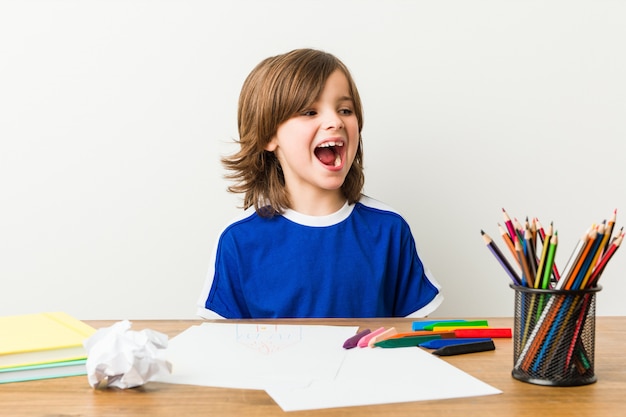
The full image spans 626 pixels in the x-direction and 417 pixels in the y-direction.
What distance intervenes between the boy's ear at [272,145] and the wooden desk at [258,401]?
75 centimetres

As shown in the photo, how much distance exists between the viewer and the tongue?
1437mm

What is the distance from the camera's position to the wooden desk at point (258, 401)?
67 cm

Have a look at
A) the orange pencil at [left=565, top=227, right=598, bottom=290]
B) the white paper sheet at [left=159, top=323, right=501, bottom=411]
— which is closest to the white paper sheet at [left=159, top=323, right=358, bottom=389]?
the white paper sheet at [left=159, top=323, right=501, bottom=411]

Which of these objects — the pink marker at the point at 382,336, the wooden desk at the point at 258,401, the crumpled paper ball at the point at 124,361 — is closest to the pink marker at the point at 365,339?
the pink marker at the point at 382,336

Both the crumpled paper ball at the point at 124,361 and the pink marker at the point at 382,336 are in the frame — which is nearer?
the crumpled paper ball at the point at 124,361

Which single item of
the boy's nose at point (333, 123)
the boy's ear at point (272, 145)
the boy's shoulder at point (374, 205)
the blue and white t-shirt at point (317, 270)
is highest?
the boy's nose at point (333, 123)

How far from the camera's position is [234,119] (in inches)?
67.7

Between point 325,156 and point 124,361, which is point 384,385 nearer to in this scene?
point 124,361

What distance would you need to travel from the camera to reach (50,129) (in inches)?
68.6

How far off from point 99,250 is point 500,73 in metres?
0.97

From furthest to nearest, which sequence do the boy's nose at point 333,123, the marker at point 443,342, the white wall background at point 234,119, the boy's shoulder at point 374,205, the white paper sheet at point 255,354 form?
the white wall background at point 234,119, the boy's shoulder at point 374,205, the boy's nose at point 333,123, the marker at point 443,342, the white paper sheet at point 255,354

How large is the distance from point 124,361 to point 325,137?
73cm

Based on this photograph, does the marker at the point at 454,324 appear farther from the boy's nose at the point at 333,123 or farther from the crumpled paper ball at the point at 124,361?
the boy's nose at the point at 333,123

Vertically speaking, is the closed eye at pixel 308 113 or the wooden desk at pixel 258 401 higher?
the closed eye at pixel 308 113
